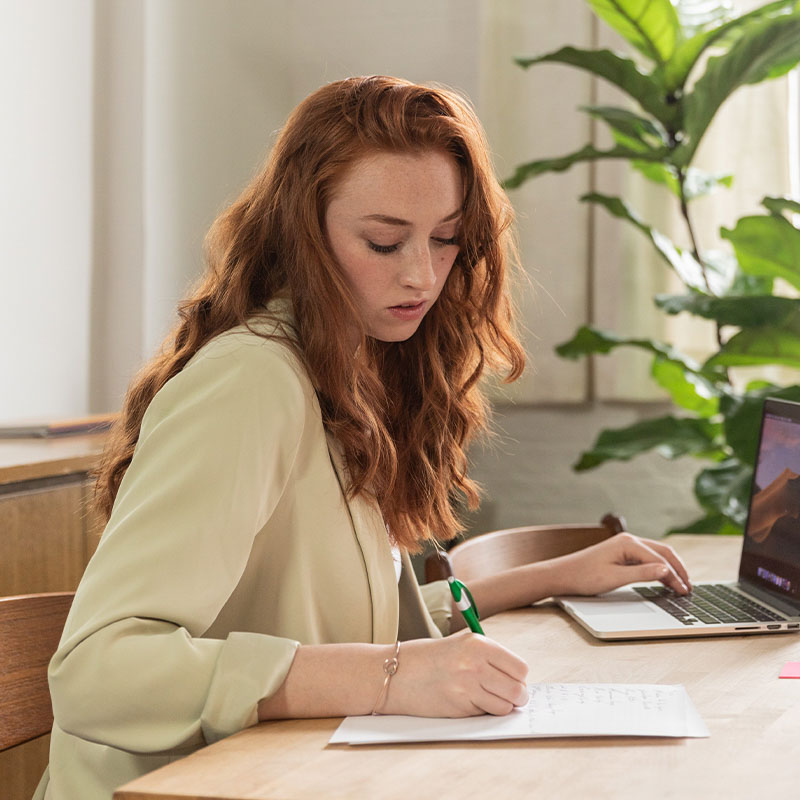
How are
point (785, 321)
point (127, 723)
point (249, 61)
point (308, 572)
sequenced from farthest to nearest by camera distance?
point (249, 61) < point (785, 321) < point (308, 572) < point (127, 723)

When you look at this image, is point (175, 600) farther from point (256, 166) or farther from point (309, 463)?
point (256, 166)

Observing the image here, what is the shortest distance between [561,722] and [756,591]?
719 mm

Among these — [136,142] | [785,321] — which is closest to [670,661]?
[785,321]

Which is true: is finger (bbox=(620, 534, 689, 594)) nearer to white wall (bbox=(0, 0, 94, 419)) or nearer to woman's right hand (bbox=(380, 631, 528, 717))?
woman's right hand (bbox=(380, 631, 528, 717))

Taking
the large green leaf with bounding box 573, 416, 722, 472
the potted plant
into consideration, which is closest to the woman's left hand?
the potted plant

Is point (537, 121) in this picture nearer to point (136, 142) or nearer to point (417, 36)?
point (417, 36)

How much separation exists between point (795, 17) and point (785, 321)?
28.5 inches

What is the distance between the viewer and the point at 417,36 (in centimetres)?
→ 372

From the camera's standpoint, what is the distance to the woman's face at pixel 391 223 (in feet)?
4.00

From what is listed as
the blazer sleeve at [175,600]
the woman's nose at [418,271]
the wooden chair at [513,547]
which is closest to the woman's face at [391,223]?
the woman's nose at [418,271]

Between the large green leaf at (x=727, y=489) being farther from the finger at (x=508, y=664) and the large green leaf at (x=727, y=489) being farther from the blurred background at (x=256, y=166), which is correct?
the finger at (x=508, y=664)

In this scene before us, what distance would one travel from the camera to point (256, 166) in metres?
3.27

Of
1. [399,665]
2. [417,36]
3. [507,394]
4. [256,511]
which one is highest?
[417,36]

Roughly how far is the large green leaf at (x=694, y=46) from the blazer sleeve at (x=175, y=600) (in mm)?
2119
